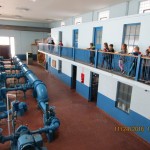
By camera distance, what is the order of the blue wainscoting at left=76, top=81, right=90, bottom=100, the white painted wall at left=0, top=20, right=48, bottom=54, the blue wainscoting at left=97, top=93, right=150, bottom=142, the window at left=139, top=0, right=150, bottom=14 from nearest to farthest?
the blue wainscoting at left=97, top=93, right=150, bottom=142, the window at left=139, top=0, right=150, bottom=14, the blue wainscoting at left=76, top=81, right=90, bottom=100, the white painted wall at left=0, top=20, right=48, bottom=54

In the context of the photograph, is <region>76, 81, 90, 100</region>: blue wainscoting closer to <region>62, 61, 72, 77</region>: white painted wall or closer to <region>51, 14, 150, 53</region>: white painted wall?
<region>62, 61, 72, 77</region>: white painted wall

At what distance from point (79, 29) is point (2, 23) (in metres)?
18.8

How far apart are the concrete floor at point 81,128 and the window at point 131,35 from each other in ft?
16.0

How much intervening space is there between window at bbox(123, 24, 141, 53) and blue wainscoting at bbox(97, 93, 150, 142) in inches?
148

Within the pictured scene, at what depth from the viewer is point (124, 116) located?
984 cm

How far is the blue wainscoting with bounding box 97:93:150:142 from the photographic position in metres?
8.43

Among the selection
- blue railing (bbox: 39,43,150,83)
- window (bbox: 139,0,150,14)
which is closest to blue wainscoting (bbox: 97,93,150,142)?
blue railing (bbox: 39,43,150,83)

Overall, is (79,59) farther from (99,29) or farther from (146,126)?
(146,126)

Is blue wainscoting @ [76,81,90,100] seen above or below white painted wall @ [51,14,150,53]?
below

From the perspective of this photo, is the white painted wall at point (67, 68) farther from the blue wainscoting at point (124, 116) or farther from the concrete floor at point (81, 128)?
the blue wainscoting at point (124, 116)

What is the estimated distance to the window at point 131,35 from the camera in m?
8.84

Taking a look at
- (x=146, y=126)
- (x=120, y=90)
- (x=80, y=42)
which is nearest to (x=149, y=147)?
(x=146, y=126)
